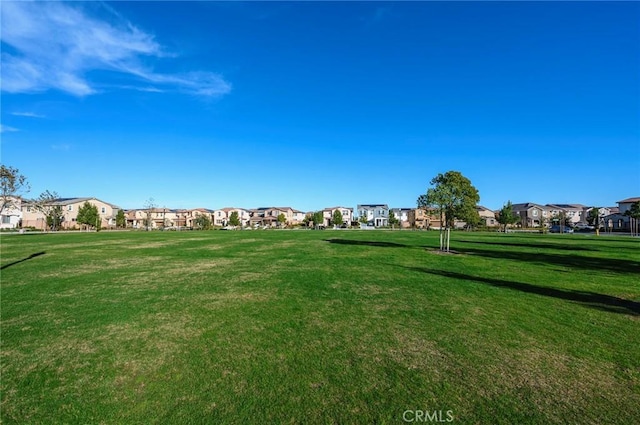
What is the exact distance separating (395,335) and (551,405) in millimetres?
2389

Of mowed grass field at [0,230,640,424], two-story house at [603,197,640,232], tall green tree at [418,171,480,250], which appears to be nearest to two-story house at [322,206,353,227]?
two-story house at [603,197,640,232]

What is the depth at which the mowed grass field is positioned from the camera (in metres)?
3.41

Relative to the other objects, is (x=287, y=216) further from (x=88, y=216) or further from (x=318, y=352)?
(x=318, y=352)

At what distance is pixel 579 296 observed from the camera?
8180mm

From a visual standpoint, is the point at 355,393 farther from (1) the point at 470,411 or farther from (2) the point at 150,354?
(2) the point at 150,354

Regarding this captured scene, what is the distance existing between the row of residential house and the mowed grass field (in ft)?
237

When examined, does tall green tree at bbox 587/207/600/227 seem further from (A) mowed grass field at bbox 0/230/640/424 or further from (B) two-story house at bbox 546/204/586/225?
(A) mowed grass field at bbox 0/230/640/424

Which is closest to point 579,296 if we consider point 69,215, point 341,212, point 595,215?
point 595,215

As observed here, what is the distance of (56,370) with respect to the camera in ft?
14.0

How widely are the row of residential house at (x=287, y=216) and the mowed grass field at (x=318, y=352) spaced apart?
237 feet

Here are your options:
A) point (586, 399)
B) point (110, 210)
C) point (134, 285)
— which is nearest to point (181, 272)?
point (134, 285)

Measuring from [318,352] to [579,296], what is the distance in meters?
7.67

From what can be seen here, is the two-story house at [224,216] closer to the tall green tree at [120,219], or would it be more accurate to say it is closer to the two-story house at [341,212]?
the two-story house at [341,212]

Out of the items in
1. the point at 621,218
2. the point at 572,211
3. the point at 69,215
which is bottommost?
the point at 69,215
